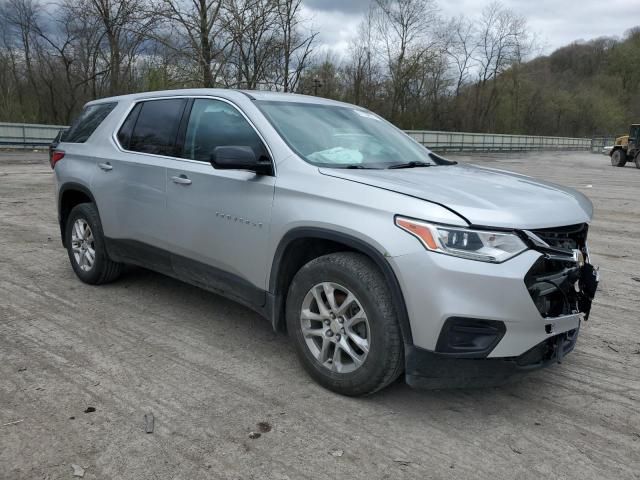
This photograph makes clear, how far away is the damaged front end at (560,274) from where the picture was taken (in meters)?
2.75

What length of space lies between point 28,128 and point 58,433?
27955mm

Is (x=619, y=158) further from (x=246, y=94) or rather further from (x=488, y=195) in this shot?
(x=488, y=195)

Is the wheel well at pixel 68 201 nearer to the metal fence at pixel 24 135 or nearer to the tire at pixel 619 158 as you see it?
the metal fence at pixel 24 135

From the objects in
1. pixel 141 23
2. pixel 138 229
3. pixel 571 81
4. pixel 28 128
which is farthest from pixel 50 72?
pixel 571 81

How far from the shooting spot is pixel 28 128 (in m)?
26.7

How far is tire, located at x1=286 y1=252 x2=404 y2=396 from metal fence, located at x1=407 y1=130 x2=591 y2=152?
104 feet

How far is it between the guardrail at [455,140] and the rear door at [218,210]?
2632 cm

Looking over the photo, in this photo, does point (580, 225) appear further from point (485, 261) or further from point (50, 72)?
point (50, 72)

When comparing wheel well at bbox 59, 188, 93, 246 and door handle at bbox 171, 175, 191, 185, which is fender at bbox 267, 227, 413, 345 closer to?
door handle at bbox 171, 175, 191, 185

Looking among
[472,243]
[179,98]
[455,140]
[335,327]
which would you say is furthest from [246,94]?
[455,140]

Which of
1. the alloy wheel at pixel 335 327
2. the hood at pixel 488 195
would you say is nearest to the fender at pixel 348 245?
the alloy wheel at pixel 335 327

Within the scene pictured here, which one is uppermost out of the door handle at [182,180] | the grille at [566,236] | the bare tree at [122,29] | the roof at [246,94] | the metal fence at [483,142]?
the bare tree at [122,29]

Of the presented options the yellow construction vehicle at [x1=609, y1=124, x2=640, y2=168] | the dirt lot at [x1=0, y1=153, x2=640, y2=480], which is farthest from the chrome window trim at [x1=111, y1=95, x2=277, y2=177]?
the yellow construction vehicle at [x1=609, y1=124, x2=640, y2=168]

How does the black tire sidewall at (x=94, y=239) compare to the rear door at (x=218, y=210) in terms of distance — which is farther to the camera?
the black tire sidewall at (x=94, y=239)
